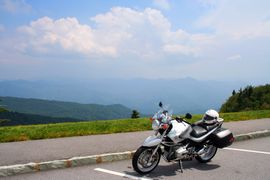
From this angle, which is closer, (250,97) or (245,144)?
(245,144)

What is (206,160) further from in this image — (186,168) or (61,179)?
(61,179)

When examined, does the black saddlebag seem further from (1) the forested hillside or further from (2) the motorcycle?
(1) the forested hillside

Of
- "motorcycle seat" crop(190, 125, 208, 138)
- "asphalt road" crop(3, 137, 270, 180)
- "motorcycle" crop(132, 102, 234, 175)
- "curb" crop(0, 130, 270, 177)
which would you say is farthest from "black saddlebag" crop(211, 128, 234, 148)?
"curb" crop(0, 130, 270, 177)

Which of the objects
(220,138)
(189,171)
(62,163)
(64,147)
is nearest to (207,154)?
(220,138)

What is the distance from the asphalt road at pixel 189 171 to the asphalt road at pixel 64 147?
2.07ft

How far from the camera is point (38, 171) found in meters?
6.93

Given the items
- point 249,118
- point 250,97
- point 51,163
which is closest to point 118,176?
point 51,163

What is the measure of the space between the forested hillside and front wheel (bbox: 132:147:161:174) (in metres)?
25.7

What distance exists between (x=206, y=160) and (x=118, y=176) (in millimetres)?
2441

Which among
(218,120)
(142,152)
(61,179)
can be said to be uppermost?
(218,120)

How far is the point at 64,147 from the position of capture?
338 inches

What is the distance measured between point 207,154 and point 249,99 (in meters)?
27.0

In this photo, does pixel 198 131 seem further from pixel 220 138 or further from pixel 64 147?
pixel 64 147

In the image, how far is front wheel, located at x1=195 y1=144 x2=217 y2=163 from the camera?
777cm
